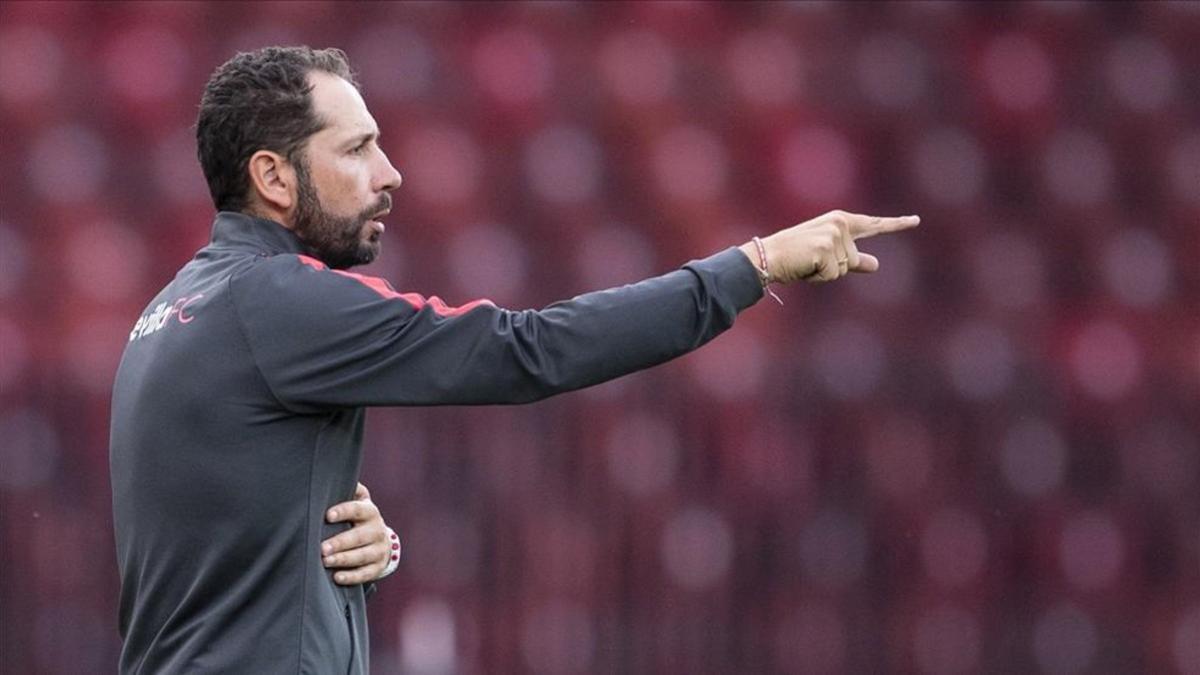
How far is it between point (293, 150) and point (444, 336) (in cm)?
36

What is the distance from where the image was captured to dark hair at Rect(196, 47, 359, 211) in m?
2.34

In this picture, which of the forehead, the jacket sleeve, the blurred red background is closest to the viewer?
the jacket sleeve

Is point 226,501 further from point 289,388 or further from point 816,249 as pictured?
point 816,249

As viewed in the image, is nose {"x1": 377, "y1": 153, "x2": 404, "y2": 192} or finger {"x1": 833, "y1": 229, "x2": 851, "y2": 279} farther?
nose {"x1": 377, "y1": 153, "x2": 404, "y2": 192}

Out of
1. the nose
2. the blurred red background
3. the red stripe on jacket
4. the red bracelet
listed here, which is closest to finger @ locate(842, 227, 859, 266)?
the red bracelet

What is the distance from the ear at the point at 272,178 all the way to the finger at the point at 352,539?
0.43 m

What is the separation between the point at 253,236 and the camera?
2311mm

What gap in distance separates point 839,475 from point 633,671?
0.53m

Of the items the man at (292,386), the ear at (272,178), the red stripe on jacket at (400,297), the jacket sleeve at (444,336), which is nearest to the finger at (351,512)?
the man at (292,386)

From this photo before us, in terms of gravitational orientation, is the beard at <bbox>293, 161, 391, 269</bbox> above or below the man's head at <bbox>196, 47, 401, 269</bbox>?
below

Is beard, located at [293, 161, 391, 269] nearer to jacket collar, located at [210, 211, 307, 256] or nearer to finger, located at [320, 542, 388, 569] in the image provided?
jacket collar, located at [210, 211, 307, 256]

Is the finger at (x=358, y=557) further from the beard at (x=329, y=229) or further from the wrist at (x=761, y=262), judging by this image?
the wrist at (x=761, y=262)

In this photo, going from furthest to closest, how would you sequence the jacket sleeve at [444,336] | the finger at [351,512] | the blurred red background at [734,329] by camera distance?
the blurred red background at [734,329] < the finger at [351,512] < the jacket sleeve at [444,336]

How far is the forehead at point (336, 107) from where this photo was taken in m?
2.37
